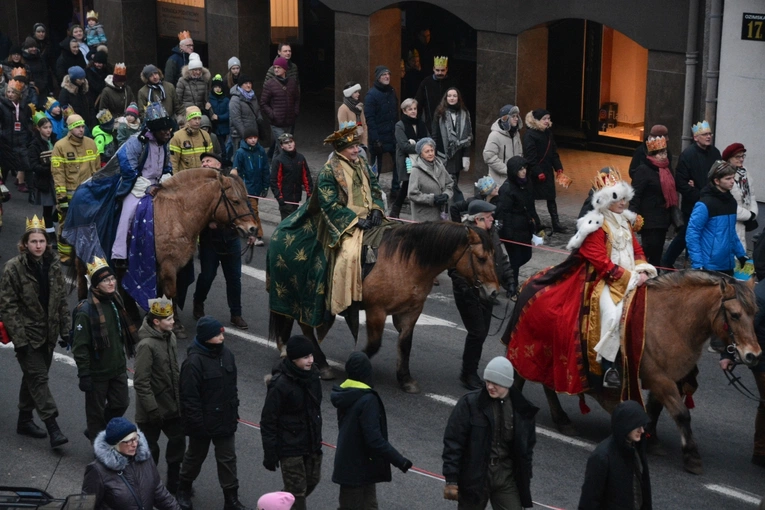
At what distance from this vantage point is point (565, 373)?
35.6ft

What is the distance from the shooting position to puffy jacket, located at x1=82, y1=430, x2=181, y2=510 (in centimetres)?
845

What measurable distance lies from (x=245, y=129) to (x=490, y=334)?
276 inches

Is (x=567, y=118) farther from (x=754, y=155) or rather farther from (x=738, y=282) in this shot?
(x=738, y=282)

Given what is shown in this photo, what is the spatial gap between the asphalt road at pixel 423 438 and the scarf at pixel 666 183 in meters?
2.33

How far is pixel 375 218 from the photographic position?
40.3 feet

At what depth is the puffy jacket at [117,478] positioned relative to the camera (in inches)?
333

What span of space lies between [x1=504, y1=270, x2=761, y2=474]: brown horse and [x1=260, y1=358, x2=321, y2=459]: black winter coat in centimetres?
298

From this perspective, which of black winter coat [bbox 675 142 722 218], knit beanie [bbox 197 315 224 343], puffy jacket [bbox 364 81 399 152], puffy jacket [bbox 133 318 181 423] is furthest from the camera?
puffy jacket [bbox 364 81 399 152]

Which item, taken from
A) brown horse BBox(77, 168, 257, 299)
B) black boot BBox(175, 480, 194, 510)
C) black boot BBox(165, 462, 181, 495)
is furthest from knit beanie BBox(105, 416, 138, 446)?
brown horse BBox(77, 168, 257, 299)

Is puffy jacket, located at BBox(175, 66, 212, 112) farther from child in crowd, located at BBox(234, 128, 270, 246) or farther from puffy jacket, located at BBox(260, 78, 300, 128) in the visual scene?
child in crowd, located at BBox(234, 128, 270, 246)

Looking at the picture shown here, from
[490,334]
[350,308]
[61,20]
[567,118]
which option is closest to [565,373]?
[350,308]

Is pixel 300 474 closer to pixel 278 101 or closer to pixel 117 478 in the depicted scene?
pixel 117 478

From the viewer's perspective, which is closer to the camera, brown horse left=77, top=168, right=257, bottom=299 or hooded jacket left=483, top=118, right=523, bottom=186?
brown horse left=77, top=168, right=257, bottom=299

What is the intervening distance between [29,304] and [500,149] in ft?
25.2
